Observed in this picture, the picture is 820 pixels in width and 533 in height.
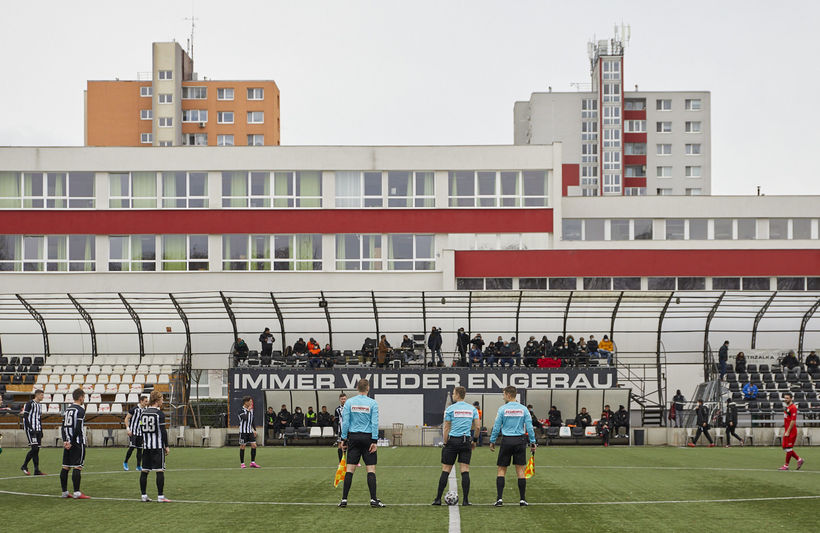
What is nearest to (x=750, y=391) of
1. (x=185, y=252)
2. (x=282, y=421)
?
(x=282, y=421)

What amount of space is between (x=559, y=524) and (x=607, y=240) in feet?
138

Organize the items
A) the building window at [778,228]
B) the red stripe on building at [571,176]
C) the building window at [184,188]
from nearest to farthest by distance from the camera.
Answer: the building window at [184,188] → the building window at [778,228] → the red stripe on building at [571,176]

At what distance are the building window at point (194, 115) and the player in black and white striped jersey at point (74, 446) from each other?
89588mm

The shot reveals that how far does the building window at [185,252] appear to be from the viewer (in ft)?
172

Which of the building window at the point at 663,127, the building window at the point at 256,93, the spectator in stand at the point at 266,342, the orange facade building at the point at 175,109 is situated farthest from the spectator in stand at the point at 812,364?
the building window at the point at 663,127

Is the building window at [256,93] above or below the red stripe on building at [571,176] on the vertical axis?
above

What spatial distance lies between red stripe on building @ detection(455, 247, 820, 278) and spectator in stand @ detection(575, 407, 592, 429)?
12137 mm

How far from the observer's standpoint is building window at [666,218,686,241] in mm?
55531

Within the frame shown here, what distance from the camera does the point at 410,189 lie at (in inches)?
2085

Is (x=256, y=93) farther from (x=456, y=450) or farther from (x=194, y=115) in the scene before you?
(x=456, y=450)

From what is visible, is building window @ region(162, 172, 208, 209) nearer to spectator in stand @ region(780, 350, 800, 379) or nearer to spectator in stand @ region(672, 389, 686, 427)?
spectator in stand @ region(672, 389, 686, 427)

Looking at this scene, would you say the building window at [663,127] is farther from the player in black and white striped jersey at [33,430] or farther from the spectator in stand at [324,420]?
Result: the player in black and white striped jersey at [33,430]

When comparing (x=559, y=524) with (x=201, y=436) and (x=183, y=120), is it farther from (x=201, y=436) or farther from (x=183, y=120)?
(x=183, y=120)

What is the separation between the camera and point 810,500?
1614 centimetres
